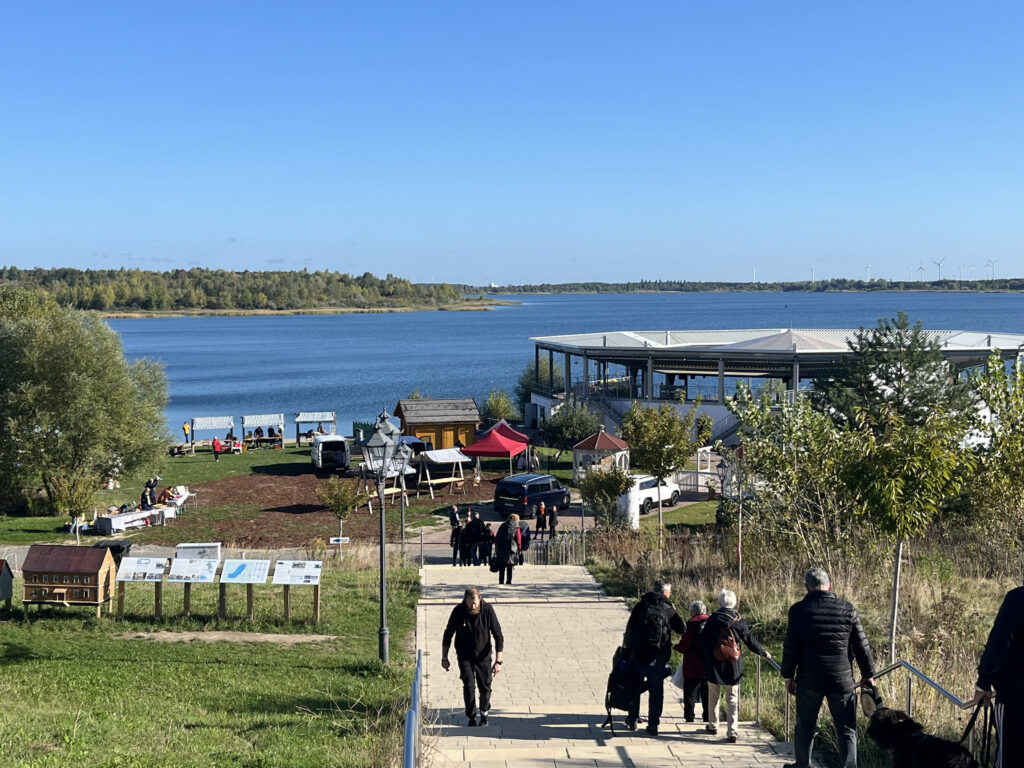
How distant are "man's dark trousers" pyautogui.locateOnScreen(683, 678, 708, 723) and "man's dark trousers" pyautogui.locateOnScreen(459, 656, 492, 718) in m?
1.77

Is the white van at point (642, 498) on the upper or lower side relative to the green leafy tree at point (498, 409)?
lower

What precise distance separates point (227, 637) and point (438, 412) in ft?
74.7

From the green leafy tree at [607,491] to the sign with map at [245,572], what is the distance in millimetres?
10686

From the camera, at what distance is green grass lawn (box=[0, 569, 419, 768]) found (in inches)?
311

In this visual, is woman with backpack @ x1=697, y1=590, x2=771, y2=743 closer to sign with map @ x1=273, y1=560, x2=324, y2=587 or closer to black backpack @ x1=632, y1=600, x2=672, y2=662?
black backpack @ x1=632, y1=600, x2=672, y2=662

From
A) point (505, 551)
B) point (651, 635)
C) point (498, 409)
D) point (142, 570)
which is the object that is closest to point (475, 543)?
point (505, 551)

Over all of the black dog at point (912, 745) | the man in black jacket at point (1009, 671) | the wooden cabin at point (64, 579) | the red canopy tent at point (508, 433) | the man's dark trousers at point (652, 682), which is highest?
the man in black jacket at point (1009, 671)

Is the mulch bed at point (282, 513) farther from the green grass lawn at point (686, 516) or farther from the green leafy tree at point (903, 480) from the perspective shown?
the green leafy tree at point (903, 480)

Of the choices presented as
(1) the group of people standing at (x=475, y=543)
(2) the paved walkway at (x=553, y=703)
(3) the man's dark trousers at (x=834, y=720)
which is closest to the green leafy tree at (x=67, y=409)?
(1) the group of people standing at (x=475, y=543)

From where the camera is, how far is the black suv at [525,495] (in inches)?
1030

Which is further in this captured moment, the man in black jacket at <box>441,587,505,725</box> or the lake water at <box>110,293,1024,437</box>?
the lake water at <box>110,293,1024,437</box>

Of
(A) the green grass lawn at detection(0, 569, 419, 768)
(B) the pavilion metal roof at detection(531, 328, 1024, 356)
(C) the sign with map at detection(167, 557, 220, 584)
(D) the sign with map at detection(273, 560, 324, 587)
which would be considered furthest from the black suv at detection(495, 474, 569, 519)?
(B) the pavilion metal roof at detection(531, 328, 1024, 356)

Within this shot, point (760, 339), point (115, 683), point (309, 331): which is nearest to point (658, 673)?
point (115, 683)

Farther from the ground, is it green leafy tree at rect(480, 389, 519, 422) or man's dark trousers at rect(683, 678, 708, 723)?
man's dark trousers at rect(683, 678, 708, 723)
